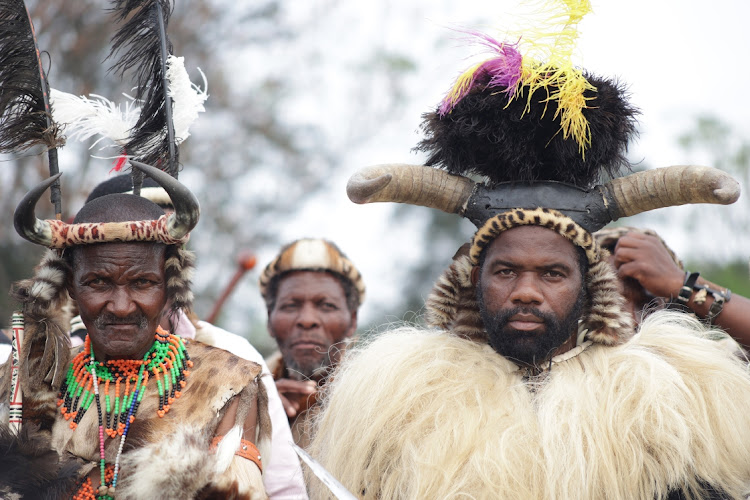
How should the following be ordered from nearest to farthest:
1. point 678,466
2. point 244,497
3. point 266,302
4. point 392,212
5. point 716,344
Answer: point 244,497
point 678,466
point 716,344
point 266,302
point 392,212

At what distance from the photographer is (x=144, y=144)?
328 cm

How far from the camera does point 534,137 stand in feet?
11.1

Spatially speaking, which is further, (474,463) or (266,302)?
(266,302)

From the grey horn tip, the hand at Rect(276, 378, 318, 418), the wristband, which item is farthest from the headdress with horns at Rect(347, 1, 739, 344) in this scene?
the hand at Rect(276, 378, 318, 418)

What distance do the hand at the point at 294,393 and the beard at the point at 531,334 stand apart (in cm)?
126

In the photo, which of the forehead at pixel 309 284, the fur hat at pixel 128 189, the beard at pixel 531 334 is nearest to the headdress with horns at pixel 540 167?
the beard at pixel 531 334

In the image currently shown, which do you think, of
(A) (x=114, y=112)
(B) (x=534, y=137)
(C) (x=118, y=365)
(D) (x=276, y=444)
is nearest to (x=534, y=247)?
(B) (x=534, y=137)

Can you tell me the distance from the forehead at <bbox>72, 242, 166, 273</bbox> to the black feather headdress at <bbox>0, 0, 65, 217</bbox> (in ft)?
0.86

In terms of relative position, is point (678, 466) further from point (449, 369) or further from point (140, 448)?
point (140, 448)

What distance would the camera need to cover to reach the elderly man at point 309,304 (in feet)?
16.1

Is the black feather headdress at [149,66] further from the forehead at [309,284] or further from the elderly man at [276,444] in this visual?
the forehead at [309,284]

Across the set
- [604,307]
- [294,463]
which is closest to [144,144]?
[294,463]

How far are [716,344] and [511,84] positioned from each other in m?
1.34

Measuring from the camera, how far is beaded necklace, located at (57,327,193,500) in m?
2.97
